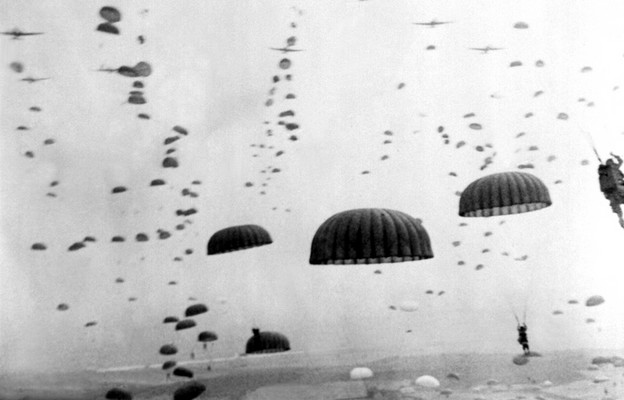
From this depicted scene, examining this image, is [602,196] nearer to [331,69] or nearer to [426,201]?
[426,201]

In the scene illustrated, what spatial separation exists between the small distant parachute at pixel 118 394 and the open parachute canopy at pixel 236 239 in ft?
3.77

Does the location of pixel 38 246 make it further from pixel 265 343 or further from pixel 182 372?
pixel 265 343

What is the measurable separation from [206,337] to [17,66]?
2383mm

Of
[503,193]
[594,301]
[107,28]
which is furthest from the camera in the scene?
[594,301]

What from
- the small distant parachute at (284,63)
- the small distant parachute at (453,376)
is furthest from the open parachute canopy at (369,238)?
the small distant parachute at (284,63)

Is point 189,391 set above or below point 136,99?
below

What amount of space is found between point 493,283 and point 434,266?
490 mm

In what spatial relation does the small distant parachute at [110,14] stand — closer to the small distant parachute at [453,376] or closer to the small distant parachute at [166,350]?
the small distant parachute at [166,350]

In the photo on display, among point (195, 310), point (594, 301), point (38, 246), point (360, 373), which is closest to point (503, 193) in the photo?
point (594, 301)

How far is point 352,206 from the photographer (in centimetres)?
574

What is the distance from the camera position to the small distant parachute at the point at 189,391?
5254 mm

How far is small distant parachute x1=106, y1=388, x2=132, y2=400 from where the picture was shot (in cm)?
519

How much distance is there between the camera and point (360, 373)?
5500mm

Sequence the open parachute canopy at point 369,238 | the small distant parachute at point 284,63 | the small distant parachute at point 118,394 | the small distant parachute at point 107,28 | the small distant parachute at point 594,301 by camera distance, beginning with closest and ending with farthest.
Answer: the open parachute canopy at point 369,238
the small distant parachute at point 118,394
the small distant parachute at point 107,28
the small distant parachute at point 284,63
the small distant parachute at point 594,301
